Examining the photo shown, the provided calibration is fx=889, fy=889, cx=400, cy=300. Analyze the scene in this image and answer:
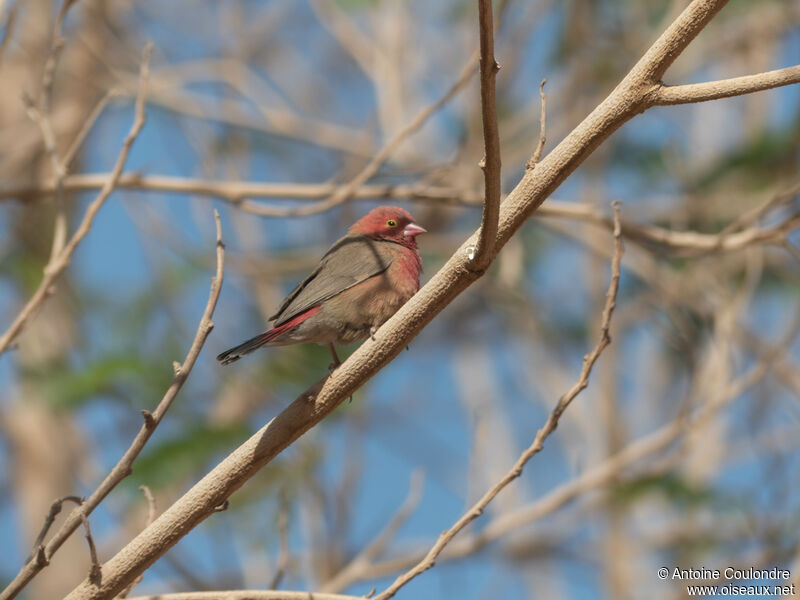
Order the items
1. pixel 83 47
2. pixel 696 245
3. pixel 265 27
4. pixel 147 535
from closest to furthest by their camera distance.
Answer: pixel 147 535, pixel 696 245, pixel 83 47, pixel 265 27

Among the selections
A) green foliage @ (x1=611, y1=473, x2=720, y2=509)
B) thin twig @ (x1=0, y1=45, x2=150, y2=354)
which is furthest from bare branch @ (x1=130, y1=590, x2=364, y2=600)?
green foliage @ (x1=611, y1=473, x2=720, y2=509)

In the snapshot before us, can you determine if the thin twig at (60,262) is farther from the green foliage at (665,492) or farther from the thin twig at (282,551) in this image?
the green foliage at (665,492)

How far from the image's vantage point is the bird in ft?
13.9

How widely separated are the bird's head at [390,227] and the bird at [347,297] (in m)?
0.21

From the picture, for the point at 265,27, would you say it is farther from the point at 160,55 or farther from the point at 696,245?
the point at 696,245

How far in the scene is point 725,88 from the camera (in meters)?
2.65

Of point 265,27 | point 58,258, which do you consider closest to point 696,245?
point 58,258

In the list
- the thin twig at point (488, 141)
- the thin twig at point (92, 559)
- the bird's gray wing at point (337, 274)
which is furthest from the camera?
the bird's gray wing at point (337, 274)

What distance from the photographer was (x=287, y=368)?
20.2ft

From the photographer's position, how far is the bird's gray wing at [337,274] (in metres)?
4.36

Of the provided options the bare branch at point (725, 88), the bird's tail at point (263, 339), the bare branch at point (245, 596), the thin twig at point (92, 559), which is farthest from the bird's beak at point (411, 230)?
the thin twig at point (92, 559)

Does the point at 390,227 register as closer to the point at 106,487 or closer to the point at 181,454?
the point at 181,454

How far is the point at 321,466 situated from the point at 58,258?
3271mm

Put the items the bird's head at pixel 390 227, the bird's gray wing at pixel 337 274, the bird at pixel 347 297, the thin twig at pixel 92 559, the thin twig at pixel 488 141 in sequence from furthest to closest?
the bird's head at pixel 390 227 → the bird's gray wing at pixel 337 274 → the bird at pixel 347 297 → the thin twig at pixel 92 559 → the thin twig at pixel 488 141
